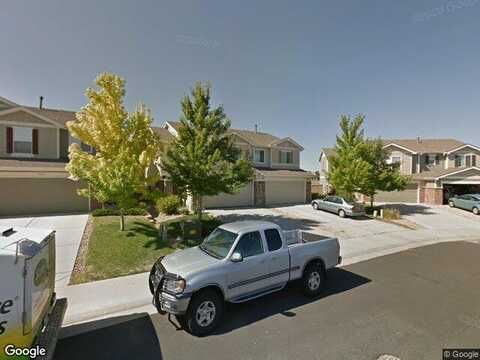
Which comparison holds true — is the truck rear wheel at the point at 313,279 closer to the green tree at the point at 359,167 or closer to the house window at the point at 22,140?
the green tree at the point at 359,167

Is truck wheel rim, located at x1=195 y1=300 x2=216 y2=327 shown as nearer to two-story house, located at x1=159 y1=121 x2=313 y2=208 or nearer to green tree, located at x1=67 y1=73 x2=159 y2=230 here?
green tree, located at x1=67 y1=73 x2=159 y2=230

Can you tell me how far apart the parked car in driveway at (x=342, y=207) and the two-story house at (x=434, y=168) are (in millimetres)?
9562

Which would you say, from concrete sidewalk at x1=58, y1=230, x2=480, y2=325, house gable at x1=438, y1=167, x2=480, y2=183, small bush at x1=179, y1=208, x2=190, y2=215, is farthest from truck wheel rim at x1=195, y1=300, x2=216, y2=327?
house gable at x1=438, y1=167, x2=480, y2=183

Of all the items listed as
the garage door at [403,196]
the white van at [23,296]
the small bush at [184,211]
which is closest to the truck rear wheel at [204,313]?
the white van at [23,296]

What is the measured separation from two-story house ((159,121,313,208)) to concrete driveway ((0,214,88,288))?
29.8 feet

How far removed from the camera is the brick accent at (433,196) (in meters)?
25.4

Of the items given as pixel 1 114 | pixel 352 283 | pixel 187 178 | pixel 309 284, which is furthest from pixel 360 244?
pixel 1 114

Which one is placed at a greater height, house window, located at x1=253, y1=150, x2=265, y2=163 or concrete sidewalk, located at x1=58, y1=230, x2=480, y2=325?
house window, located at x1=253, y1=150, x2=265, y2=163

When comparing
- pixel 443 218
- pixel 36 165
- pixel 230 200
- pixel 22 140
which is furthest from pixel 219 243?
pixel 443 218

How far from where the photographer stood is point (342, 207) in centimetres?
1812

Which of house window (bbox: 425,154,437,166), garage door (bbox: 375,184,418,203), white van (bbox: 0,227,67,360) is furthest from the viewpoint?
house window (bbox: 425,154,437,166)

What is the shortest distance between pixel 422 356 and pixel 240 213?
14.0 m

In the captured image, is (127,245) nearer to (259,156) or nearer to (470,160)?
(259,156)

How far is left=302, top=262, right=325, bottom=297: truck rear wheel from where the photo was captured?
5793 millimetres
